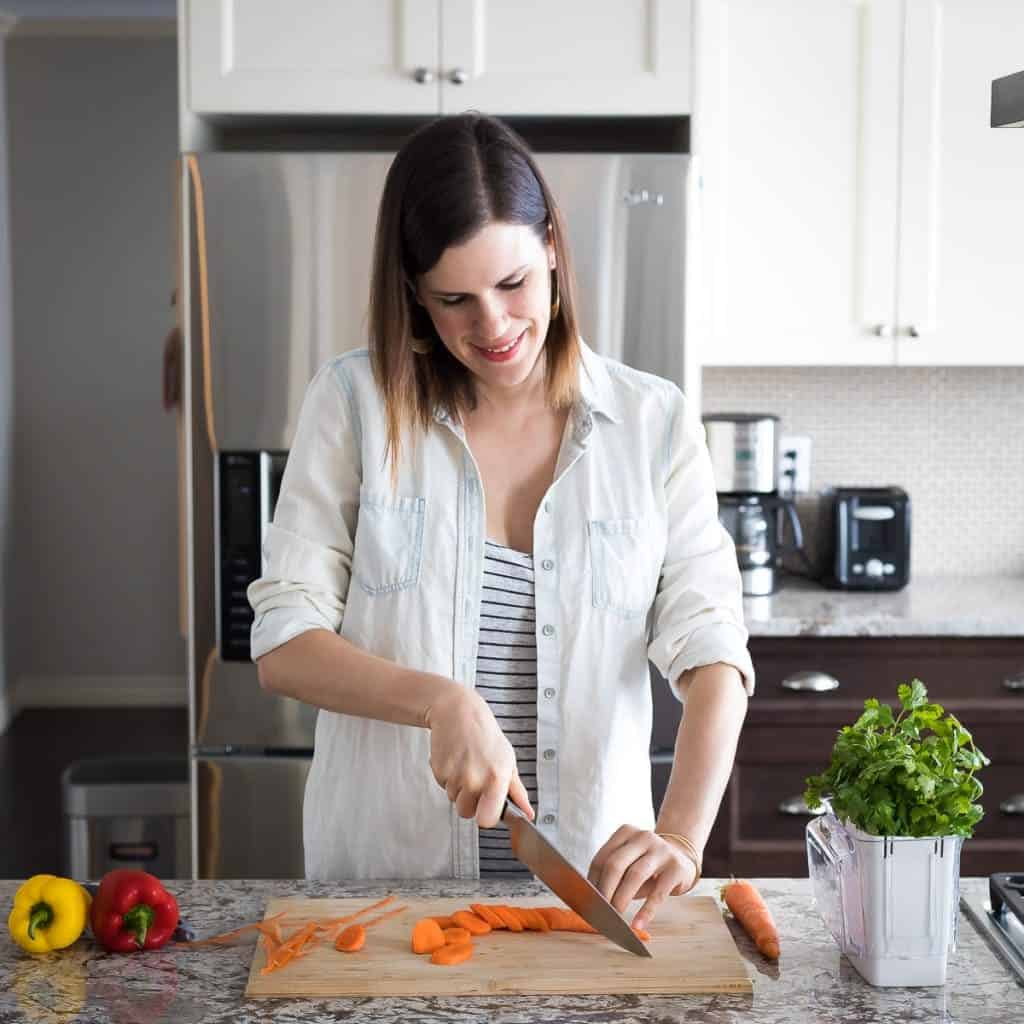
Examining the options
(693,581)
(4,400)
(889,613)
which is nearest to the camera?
(693,581)

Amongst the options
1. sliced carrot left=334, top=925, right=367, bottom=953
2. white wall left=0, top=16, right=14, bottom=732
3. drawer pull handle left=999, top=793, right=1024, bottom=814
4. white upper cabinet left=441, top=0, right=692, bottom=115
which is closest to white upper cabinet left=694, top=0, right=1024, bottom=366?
white upper cabinet left=441, top=0, right=692, bottom=115

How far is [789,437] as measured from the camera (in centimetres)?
343

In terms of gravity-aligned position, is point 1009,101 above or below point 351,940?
above

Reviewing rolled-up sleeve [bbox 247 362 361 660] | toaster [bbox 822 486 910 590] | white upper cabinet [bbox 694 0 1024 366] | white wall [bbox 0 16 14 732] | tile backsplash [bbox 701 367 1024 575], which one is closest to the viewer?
rolled-up sleeve [bbox 247 362 361 660]

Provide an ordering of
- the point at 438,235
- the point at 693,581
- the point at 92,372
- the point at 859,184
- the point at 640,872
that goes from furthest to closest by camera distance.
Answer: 1. the point at 92,372
2. the point at 859,184
3. the point at 693,581
4. the point at 438,235
5. the point at 640,872

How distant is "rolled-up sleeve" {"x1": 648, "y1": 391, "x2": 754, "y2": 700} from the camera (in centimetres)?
159

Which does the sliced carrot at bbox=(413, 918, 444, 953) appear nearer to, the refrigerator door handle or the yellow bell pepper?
the yellow bell pepper

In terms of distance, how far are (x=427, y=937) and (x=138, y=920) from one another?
272 millimetres

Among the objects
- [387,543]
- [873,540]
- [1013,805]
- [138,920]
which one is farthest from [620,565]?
[873,540]

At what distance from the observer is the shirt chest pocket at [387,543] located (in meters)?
1.67

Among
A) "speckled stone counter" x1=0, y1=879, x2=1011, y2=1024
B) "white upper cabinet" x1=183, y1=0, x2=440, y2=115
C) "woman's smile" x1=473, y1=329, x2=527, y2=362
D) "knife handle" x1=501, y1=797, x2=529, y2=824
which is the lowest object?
"speckled stone counter" x1=0, y1=879, x2=1011, y2=1024

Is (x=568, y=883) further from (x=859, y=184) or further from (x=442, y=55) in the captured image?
(x=859, y=184)

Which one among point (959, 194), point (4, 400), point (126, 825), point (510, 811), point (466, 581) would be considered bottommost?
point (126, 825)

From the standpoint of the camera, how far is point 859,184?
10.2 feet
